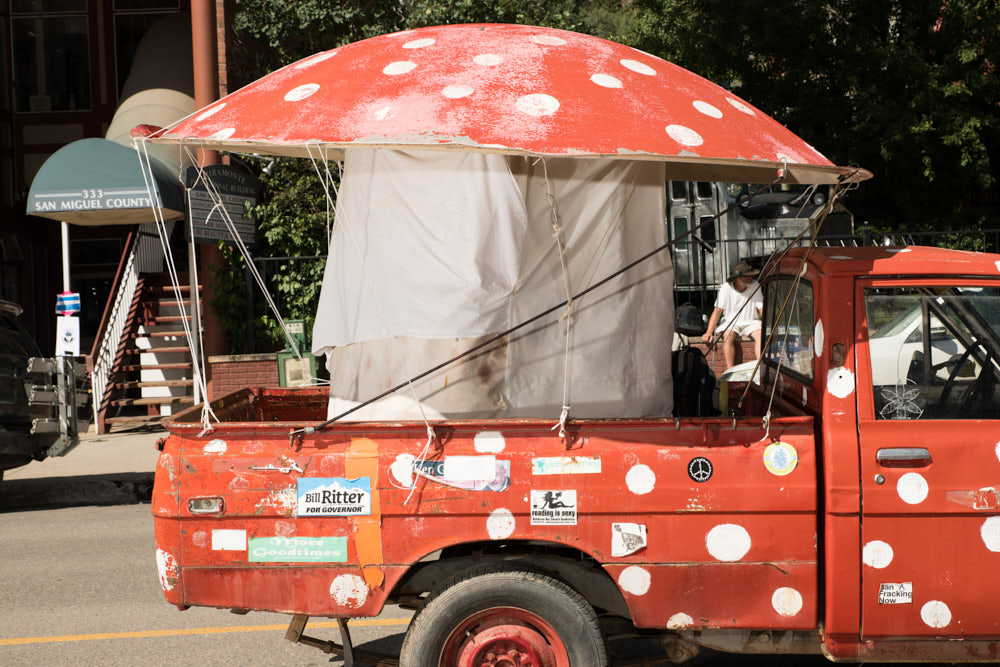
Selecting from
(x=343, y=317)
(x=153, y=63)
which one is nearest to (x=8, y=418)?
(x=343, y=317)

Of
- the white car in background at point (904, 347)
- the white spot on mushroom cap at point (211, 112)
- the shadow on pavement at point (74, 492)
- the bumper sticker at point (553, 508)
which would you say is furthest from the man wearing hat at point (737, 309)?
the white spot on mushroom cap at point (211, 112)

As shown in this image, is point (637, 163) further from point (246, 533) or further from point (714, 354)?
point (714, 354)

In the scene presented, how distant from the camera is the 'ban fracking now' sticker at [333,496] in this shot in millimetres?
3682

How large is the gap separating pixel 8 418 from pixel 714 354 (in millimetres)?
9210

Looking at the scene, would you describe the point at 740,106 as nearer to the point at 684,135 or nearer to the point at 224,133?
the point at 684,135

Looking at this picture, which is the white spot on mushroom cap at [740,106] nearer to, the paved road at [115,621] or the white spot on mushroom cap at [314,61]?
the white spot on mushroom cap at [314,61]

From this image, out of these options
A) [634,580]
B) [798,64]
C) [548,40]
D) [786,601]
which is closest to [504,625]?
[634,580]

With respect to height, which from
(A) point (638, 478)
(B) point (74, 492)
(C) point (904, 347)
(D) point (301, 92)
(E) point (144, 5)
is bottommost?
(B) point (74, 492)

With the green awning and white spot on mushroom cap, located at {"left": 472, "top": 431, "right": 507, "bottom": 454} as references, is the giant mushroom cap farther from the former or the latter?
the green awning

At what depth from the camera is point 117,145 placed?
1430 centimetres

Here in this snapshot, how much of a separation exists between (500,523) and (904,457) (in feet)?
5.19

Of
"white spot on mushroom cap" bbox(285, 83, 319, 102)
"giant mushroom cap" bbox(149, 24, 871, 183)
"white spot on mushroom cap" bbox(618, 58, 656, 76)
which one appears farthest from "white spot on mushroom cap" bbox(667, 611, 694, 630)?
"white spot on mushroom cap" bbox(285, 83, 319, 102)

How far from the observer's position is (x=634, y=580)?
3.66 m

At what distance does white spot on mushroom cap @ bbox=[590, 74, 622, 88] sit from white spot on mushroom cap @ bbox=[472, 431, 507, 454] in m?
1.55
